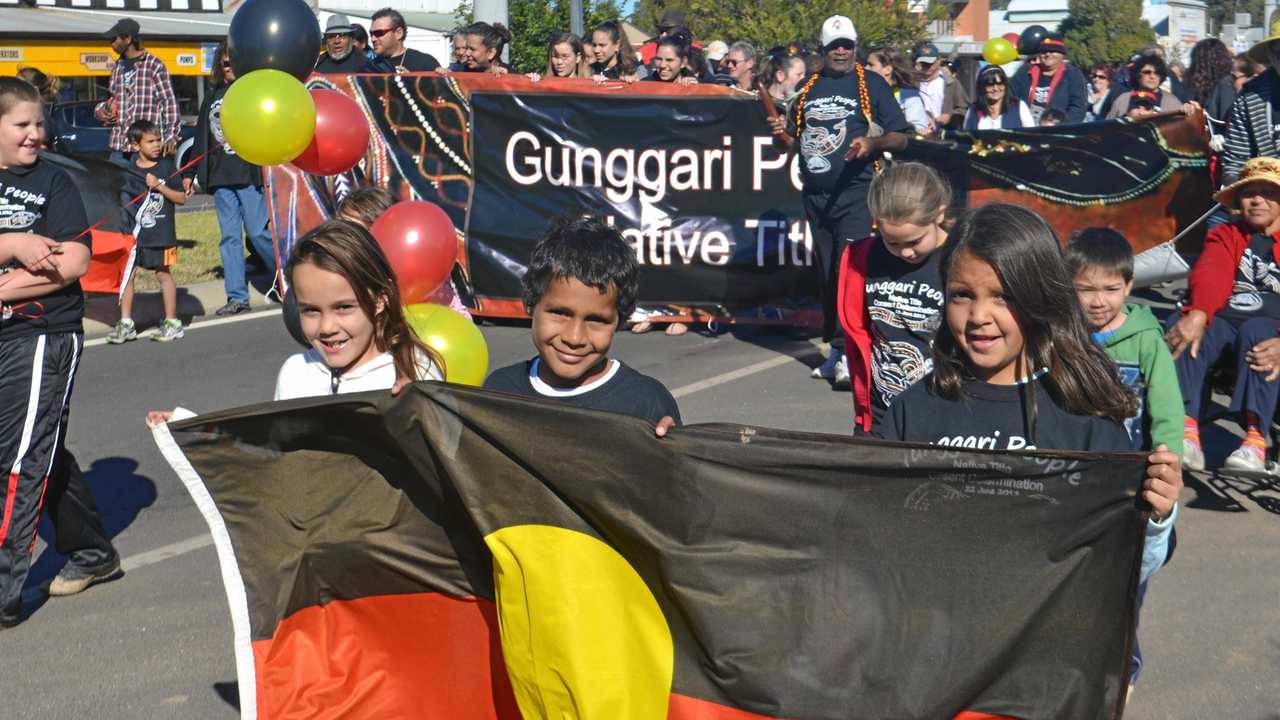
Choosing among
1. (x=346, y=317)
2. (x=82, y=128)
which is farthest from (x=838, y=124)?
(x=82, y=128)

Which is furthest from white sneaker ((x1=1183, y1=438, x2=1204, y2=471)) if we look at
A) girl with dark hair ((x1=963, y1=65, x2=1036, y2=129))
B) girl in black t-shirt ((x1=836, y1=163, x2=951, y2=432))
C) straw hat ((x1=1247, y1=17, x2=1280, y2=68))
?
girl with dark hair ((x1=963, y1=65, x2=1036, y2=129))

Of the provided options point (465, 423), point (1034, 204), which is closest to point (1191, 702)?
point (465, 423)

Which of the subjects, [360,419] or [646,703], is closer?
[646,703]

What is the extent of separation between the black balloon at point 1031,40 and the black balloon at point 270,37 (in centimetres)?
759

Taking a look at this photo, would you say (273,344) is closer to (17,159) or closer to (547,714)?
(17,159)

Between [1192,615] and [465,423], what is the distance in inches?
133

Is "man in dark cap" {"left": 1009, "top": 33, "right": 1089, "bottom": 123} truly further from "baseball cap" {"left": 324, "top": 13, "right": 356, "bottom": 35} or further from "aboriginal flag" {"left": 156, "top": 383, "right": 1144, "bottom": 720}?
"aboriginal flag" {"left": 156, "top": 383, "right": 1144, "bottom": 720}

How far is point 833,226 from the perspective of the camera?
930cm

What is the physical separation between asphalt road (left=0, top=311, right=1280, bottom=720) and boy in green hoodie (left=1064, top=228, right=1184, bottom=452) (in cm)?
111

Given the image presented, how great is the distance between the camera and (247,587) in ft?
11.8

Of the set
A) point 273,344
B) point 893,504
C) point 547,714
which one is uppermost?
point 893,504

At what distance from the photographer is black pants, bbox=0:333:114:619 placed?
5332 mm

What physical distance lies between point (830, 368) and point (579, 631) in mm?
6313

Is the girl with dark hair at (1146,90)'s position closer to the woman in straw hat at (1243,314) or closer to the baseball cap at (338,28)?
the woman in straw hat at (1243,314)
